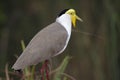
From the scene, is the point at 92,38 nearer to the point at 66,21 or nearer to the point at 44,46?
the point at 66,21

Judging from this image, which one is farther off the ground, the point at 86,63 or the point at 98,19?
the point at 98,19

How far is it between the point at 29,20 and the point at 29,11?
→ 0.20 m

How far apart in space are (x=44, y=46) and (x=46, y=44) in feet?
0.06

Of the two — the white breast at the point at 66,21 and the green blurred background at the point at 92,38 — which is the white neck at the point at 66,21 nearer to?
the white breast at the point at 66,21

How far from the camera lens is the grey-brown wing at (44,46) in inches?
165

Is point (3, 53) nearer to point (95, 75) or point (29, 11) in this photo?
point (29, 11)

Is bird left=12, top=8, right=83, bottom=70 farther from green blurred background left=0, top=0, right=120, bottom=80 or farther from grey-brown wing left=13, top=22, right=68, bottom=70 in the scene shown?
green blurred background left=0, top=0, right=120, bottom=80

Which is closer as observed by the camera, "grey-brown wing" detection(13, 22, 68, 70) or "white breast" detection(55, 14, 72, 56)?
"grey-brown wing" detection(13, 22, 68, 70)

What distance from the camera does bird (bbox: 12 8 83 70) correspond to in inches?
165

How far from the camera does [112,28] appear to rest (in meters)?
6.57

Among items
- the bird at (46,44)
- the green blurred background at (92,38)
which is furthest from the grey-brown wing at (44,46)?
the green blurred background at (92,38)

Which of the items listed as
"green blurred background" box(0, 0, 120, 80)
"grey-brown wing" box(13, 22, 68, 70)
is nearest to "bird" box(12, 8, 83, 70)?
"grey-brown wing" box(13, 22, 68, 70)

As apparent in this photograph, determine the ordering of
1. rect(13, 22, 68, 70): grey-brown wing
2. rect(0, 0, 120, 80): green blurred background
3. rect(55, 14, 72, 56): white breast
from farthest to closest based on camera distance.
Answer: rect(0, 0, 120, 80): green blurred background
rect(55, 14, 72, 56): white breast
rect(13, 22, 68, 70): grey-brown wing

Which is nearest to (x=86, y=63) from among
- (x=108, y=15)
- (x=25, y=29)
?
(x=108, y=15)
